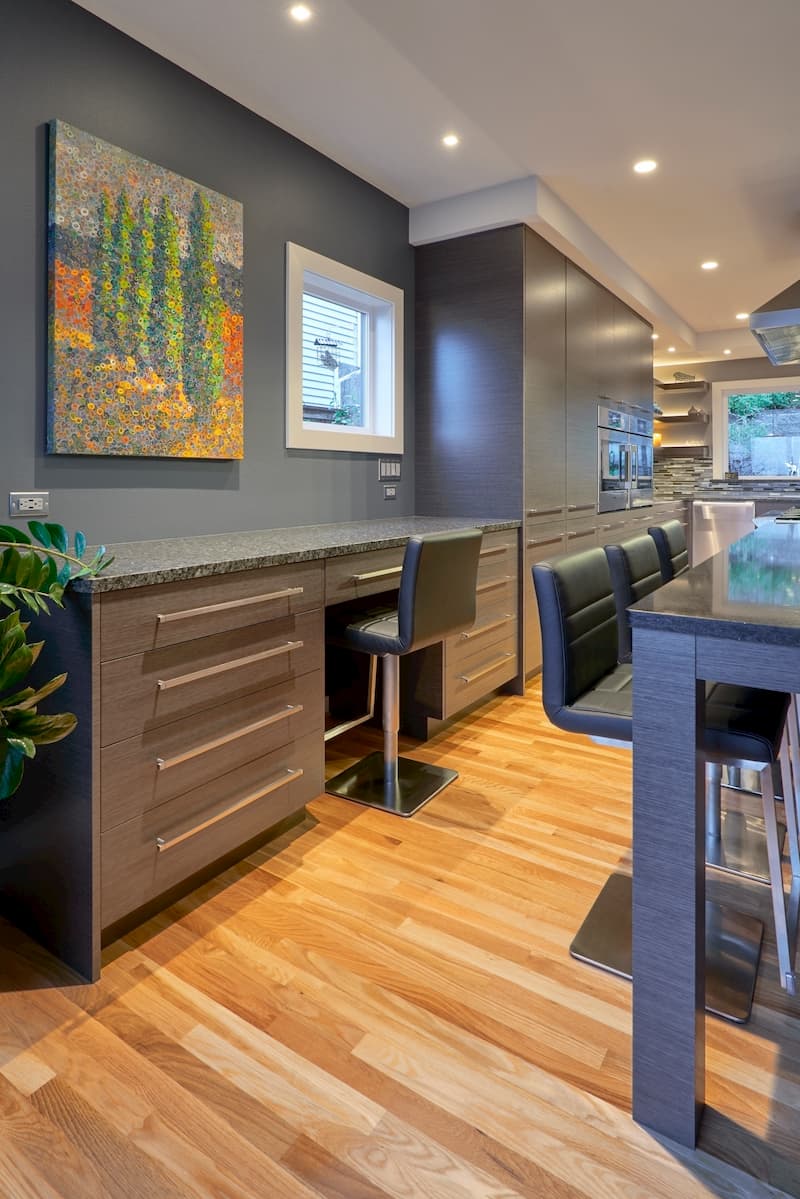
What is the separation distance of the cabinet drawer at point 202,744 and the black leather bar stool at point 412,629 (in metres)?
0.29

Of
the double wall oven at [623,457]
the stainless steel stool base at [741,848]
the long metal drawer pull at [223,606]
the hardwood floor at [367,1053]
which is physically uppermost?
the double wall oven at [623,457]

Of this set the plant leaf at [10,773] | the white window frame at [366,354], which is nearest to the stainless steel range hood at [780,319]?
the white window frame at [366,354]

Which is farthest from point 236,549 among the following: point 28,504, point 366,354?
point 366,354

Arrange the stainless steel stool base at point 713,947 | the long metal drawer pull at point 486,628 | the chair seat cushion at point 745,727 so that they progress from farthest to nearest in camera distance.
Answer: the long metal drawer pull at point 486,628, the stainless steel stool base at point 713,947, the chair seat cushion at point 745,727

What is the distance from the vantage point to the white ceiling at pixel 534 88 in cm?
220

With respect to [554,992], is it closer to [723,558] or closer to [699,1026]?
[699,1026]

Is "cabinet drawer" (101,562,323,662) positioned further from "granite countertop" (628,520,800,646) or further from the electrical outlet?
"granite countertop" (628,520,800,646)

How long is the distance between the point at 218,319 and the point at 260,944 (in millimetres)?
2026

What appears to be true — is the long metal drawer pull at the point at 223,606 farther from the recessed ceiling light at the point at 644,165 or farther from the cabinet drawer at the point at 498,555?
the recessed ceiling light at the point at 644,165

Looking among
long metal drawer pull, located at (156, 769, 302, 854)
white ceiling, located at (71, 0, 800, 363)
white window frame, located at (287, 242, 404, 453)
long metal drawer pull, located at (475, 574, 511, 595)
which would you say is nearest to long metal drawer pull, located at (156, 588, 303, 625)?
long metal drawer pull, located at (156, 769, 302, 854)

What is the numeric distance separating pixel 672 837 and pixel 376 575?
4.88 feet

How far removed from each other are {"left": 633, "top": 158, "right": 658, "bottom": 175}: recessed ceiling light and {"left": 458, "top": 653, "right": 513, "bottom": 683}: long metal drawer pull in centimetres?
233

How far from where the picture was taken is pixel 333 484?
324 centimetres

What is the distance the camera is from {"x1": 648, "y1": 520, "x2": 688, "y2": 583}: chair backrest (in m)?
2.64
